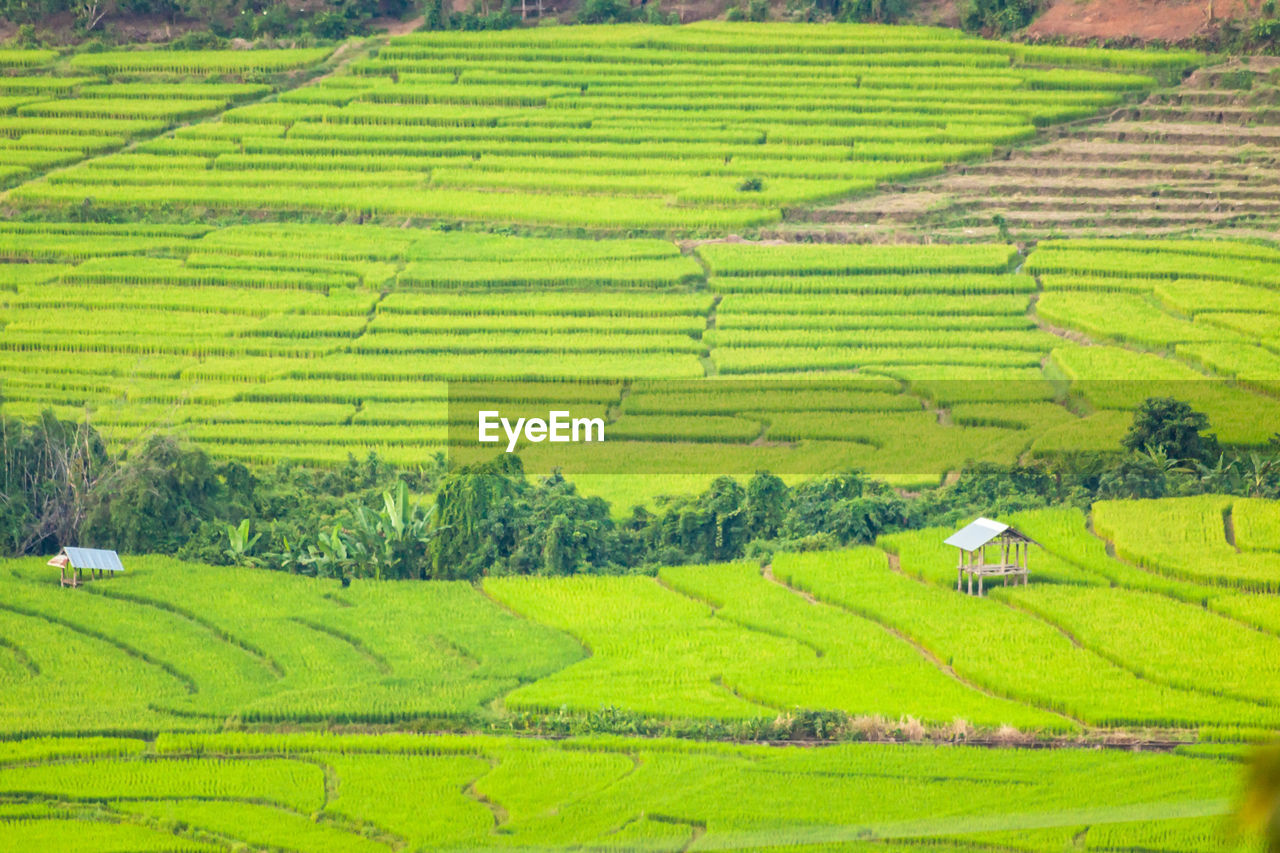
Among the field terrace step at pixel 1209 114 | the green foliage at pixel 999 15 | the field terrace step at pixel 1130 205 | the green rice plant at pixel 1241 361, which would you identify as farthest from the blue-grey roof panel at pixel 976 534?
the green foliage at pixel 999 15

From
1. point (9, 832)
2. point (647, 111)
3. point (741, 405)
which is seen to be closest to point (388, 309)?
point (741, 405)

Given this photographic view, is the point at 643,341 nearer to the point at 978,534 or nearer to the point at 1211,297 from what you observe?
the point at 1211,297

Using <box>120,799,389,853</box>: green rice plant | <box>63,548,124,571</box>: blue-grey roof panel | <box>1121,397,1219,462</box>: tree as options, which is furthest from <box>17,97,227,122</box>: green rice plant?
<box>120,799,389,853</box>: green rice plant

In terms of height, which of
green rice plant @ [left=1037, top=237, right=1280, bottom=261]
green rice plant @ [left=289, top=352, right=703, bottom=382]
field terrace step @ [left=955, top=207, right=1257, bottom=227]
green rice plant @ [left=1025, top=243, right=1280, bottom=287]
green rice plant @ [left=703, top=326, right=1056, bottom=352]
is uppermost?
field terrace step @ [left=955, top=207, right=1257, bottom=227]

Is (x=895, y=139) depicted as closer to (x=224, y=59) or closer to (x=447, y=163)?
(x=447, y=163)

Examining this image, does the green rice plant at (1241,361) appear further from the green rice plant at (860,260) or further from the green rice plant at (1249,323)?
the green rice plant at (860,260)

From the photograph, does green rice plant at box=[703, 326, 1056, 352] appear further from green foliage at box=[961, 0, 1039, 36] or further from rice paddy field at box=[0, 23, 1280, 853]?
green foliage at box=[961, 0, 1039, 36]
